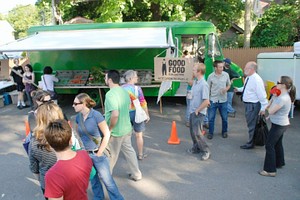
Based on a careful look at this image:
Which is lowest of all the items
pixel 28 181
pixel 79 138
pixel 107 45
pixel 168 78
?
pixel 28 181

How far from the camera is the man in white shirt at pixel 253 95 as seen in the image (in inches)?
189

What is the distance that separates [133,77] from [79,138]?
1345 millimetres

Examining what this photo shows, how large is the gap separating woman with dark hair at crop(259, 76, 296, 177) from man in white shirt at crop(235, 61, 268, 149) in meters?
0.72

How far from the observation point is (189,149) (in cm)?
529

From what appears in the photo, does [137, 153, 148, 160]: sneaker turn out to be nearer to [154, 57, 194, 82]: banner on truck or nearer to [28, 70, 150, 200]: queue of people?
[28, 70, 150, 200]: queue of people

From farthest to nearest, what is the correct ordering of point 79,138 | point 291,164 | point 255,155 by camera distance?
point 255,155
point 291,164
point 79,138

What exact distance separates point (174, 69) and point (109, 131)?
9.97ft

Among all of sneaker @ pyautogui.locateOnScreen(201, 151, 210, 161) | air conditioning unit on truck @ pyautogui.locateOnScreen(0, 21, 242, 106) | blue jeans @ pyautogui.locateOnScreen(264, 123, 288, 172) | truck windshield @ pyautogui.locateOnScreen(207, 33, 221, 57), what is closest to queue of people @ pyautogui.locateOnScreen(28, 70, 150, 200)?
sneaker @ pyautogui.locateOnScreen(201, 151, 210, 161)

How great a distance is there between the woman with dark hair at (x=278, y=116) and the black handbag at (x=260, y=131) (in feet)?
2.71

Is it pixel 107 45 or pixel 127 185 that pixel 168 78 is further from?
pixel 127 185

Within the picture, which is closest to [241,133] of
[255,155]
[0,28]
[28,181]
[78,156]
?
[255,155]

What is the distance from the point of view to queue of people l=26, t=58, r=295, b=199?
6.78 ft

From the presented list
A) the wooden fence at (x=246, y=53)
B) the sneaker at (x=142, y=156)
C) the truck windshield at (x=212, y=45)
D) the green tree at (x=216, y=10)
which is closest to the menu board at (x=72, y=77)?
the truck windshield at (x=212, y=45)

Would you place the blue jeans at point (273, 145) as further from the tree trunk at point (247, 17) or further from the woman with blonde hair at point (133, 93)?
the tree trunk at point (247, 17)
